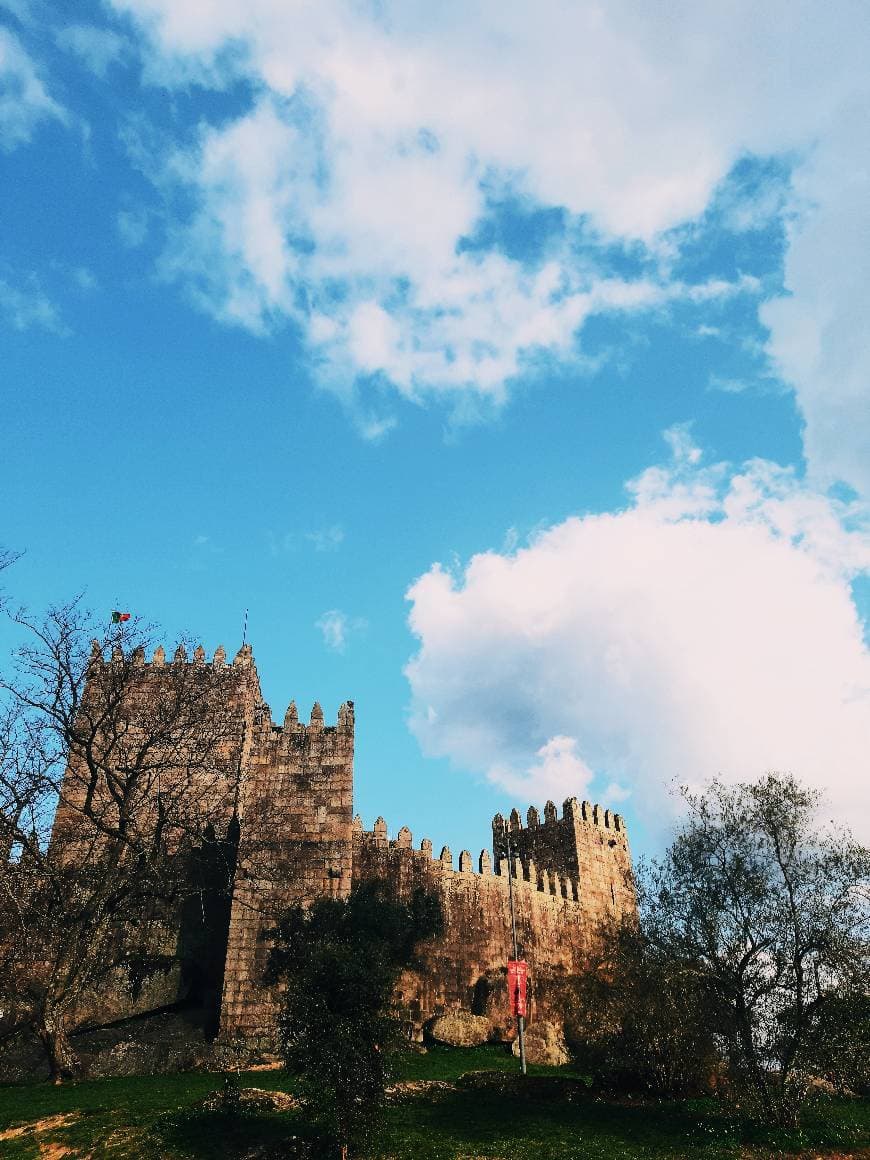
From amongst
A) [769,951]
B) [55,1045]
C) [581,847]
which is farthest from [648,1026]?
[581,847]

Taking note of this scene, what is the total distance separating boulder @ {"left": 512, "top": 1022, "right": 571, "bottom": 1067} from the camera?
102ft

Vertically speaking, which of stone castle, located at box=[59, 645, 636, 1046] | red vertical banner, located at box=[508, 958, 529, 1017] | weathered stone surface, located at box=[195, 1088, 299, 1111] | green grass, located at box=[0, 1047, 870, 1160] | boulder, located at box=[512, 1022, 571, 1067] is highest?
stone castle, located at box=[59, 645, 636, 1046]

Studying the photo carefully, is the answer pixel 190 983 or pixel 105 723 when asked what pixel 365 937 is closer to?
pixel 190 983

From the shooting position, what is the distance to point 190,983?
30406 mm

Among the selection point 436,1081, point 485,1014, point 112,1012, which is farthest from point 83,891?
point 485,1014

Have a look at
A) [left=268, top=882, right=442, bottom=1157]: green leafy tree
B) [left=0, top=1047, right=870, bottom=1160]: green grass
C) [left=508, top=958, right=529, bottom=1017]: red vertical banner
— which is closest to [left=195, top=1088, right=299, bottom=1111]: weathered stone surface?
[left=0, top=1047, right=870, bottom=1160]: green grass

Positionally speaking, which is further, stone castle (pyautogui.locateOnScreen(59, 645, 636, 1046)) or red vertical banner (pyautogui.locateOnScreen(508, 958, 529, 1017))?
red vertical banner (pyautogui.locateOnScreen(508, 958, 529, 1017))

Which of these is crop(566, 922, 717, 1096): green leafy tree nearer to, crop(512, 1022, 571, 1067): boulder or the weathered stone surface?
crop(512, 1022, 571, 1067): boulder

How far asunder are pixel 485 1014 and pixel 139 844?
623 inches

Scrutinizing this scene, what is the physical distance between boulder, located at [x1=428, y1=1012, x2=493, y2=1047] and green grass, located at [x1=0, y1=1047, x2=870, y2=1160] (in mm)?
7576

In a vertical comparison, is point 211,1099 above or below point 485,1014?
below

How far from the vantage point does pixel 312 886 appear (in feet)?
97.6

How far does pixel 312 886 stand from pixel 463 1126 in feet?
34.2

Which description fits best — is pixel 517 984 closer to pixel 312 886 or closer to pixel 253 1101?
pixel 312 886
